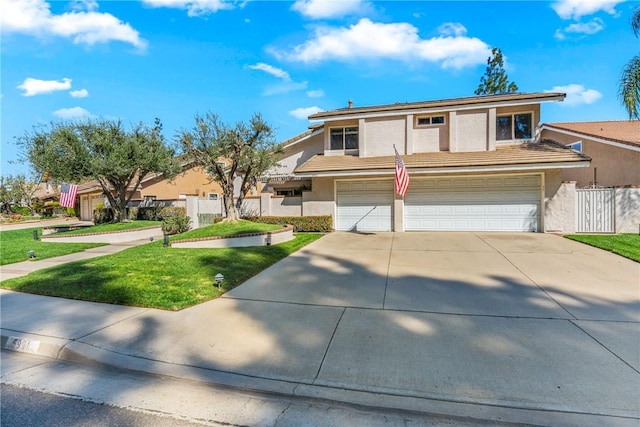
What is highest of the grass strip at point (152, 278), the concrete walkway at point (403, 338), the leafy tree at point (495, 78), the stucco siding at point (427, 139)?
the leafy tree at point (495, 78)

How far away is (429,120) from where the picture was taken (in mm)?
16547

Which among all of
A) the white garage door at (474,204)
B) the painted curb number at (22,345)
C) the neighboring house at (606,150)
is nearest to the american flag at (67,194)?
the painted curb number at (22,345)

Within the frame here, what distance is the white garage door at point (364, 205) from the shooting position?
15.4 metres

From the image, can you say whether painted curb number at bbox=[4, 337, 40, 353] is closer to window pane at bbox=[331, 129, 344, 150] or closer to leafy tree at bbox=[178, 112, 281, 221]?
leafy tree at bbox=[178, 112, 281, 221]

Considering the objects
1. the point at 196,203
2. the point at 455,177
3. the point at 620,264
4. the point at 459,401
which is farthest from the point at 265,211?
the point at 459,401

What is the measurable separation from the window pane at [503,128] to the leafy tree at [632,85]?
195 inches

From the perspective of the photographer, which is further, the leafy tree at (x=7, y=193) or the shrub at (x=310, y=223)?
the leafy tree at (x=7, y=193)

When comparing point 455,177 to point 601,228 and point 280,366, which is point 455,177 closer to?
point 601,228

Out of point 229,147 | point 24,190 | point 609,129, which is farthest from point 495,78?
point 24,190

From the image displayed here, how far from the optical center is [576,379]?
340cm

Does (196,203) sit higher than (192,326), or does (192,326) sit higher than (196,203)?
(196,203)

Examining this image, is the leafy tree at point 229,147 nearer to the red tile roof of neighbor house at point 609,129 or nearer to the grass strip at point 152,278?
the grass strip at point 152,278

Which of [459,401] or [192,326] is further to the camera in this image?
[192,326]

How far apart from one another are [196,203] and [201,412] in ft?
53.9
